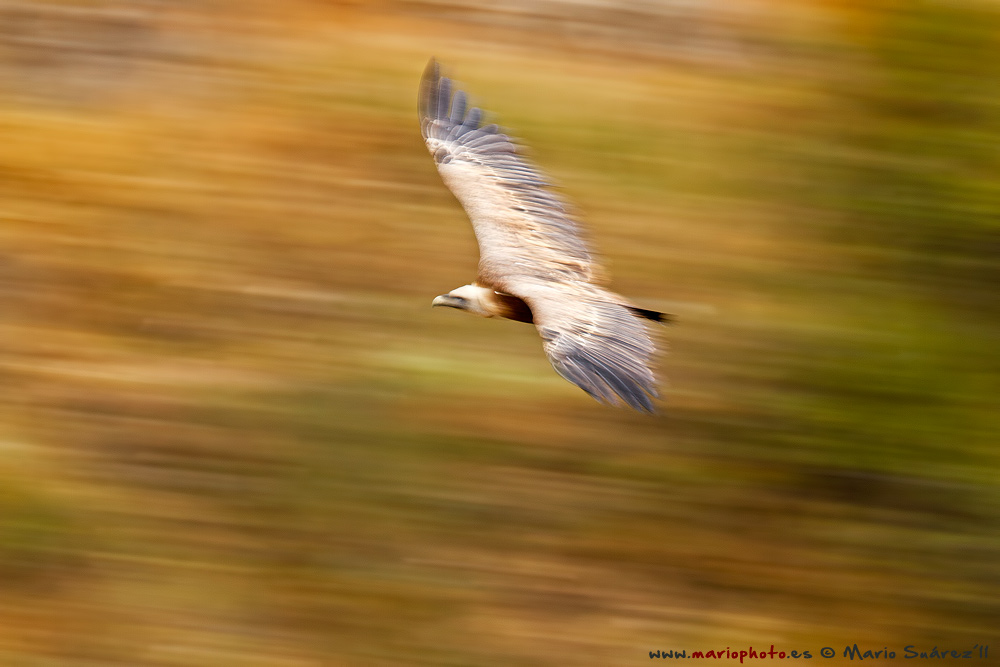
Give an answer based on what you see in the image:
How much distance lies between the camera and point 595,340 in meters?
6.06

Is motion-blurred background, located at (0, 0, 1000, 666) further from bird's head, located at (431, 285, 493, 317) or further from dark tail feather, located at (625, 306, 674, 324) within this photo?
dark tail feather, located at (625, 306, 674, 324)

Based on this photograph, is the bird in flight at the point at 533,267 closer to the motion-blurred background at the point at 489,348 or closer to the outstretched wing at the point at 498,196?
the outstretched wing at the point at 498,196

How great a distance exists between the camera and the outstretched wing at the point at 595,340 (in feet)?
18.8

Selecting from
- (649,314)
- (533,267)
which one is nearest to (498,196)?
(533,267)

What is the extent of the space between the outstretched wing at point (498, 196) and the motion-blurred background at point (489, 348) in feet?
5.27

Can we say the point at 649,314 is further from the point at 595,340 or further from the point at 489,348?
the point at 489,348

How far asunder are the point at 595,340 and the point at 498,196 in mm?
1697

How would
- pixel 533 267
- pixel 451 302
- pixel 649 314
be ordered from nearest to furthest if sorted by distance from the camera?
pixel 649 314
pixel 533 267
pixel 451 302

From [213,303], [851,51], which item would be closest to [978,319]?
[851,51]

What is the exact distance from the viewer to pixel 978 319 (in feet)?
31.1

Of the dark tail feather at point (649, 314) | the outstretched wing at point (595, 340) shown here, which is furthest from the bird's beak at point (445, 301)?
the dark tail feather at point (649, 314)

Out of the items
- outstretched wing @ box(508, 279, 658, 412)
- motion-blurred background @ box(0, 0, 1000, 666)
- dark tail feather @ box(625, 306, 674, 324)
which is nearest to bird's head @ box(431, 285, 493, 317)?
outstretched wing @ box(508, 279, 658, 412)

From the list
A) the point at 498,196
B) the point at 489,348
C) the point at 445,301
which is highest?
the point at 498,196

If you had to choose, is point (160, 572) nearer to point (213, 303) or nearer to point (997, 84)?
point (213, 303)
